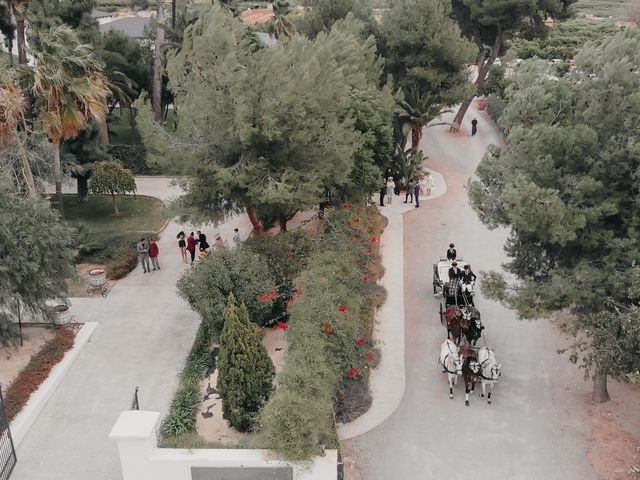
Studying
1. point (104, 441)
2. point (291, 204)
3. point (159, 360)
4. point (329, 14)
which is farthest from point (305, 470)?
point (329, 14)

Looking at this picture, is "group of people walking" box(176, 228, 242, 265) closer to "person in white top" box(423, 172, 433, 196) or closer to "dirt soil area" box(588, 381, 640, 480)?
"person in white top" box(423, 172, 433, 196)

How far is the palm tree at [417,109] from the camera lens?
3055 centimetres

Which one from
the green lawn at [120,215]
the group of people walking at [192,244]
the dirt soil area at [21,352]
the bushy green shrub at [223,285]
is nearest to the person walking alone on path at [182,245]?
the group of people walking at [192,244]

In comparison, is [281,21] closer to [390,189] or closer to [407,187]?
[407,187]

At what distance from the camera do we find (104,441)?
14.0 metres

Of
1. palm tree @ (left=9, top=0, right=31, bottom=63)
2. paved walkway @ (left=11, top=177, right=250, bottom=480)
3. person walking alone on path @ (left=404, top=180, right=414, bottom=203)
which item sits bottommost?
person walking alone on path @ (left=404, top=180, right=414, bottom=203)

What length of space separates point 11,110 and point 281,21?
1691 centimetres

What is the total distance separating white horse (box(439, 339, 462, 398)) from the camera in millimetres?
15312

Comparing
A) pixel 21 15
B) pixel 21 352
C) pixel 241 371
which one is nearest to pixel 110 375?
pixel 21 352

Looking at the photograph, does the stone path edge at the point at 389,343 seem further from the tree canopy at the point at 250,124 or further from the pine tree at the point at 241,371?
the tree canopy at the point at 250,124

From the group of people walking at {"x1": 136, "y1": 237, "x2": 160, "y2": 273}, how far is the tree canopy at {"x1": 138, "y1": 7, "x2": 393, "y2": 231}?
7.96ft

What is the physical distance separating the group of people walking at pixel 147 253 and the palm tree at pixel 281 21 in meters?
14.9

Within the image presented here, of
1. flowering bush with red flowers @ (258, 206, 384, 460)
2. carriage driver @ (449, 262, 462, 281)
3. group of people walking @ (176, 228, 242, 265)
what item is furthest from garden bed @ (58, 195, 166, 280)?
carriage driver @ (449, 262, 462, 281)

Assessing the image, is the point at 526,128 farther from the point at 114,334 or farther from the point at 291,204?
the point at 114,334
